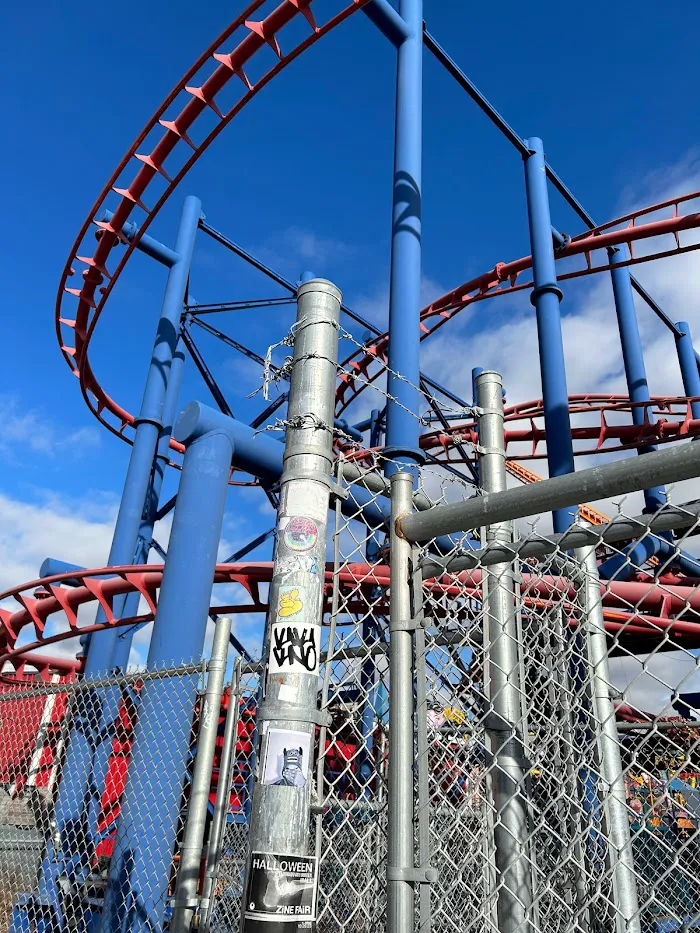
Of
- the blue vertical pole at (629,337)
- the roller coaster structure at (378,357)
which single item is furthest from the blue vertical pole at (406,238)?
the blue vertical pole at (629,337)

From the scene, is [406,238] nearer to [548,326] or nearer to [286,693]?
[548,326]

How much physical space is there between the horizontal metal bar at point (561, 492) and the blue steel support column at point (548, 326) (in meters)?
6.10

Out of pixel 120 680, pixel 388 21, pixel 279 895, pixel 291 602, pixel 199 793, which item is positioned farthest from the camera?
pixel 388 21

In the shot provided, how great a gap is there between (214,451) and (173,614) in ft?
4.45

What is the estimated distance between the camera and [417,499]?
219 centimetres

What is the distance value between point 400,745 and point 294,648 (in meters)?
0.36

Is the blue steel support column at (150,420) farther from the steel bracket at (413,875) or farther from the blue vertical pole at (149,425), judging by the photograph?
the steel bracket at (413,875)

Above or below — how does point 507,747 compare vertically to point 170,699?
below

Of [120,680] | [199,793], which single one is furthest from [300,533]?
[120,680]

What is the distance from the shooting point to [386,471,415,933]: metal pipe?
1472 millimetres

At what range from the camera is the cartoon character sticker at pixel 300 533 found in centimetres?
159


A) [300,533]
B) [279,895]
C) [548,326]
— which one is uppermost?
[548,326]

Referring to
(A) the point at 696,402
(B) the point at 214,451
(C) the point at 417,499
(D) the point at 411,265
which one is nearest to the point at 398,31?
(D) the point at 411,265

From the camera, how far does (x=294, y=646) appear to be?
1.50 metres
